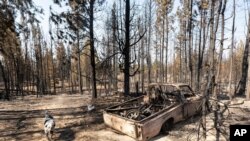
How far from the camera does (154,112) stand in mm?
Answer: 8523

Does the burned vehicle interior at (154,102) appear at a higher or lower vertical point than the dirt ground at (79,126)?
higher

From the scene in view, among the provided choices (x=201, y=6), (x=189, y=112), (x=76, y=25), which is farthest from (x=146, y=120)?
(x=201, y=6)

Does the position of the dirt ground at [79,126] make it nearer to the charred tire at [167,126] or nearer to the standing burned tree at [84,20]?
the charred tire at [167,126]

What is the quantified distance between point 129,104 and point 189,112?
2.48 m

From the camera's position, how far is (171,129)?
8.30 m

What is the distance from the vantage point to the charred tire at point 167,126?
798 cm

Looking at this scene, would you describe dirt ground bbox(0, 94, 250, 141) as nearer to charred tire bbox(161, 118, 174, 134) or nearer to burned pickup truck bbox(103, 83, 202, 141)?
charred tire bbox(161, 118, 174, 134)

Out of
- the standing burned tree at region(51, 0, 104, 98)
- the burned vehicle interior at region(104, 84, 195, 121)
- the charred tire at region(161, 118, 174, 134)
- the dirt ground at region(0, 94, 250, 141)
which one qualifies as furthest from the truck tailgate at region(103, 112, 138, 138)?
the standing burned tree at region(51, 0, 104, 98)

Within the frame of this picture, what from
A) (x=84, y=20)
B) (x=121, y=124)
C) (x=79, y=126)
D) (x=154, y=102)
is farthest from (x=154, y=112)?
(x=84, y=20)

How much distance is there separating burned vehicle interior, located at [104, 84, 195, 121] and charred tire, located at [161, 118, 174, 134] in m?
0.51

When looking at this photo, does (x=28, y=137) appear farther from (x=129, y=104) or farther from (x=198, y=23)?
(x=198, y=23)

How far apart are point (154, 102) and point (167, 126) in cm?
156

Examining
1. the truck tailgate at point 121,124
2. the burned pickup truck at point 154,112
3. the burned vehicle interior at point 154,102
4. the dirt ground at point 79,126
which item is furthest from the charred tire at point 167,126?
the truck tailgate at point 121,124

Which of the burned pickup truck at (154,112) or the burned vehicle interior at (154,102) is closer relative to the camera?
the burned pickup truck at (154,112)
